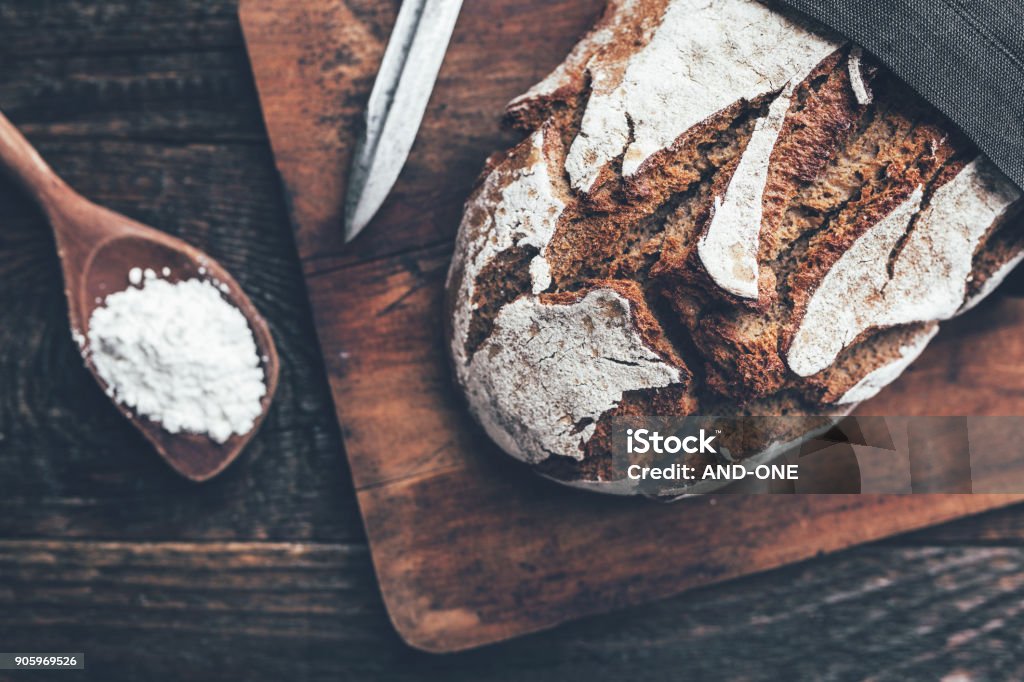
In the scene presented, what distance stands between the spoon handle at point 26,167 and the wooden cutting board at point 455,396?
Result: 414 millimetres

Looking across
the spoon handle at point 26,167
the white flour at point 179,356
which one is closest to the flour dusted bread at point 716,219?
the white flour at point 179,356

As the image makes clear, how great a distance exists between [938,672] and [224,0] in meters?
1.84

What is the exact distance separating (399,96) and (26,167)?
2.28 ft

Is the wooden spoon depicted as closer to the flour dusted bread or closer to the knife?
the knife

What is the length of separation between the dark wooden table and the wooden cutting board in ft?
0.23

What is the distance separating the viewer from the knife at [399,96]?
1122mm

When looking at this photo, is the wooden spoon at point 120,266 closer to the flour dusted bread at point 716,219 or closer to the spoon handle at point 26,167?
the spoon handle at point 26,167

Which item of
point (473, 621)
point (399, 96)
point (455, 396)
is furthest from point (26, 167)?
point (473, 621)

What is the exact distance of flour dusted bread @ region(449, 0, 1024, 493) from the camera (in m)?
0.88

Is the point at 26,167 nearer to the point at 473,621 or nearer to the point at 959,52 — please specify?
the point at 473,621

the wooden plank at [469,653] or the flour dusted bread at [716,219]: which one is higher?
the flour dusted bread at [716,219]

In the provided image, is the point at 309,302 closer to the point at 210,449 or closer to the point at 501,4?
the point at 210,449

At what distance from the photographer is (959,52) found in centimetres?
93

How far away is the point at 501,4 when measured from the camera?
118cm
